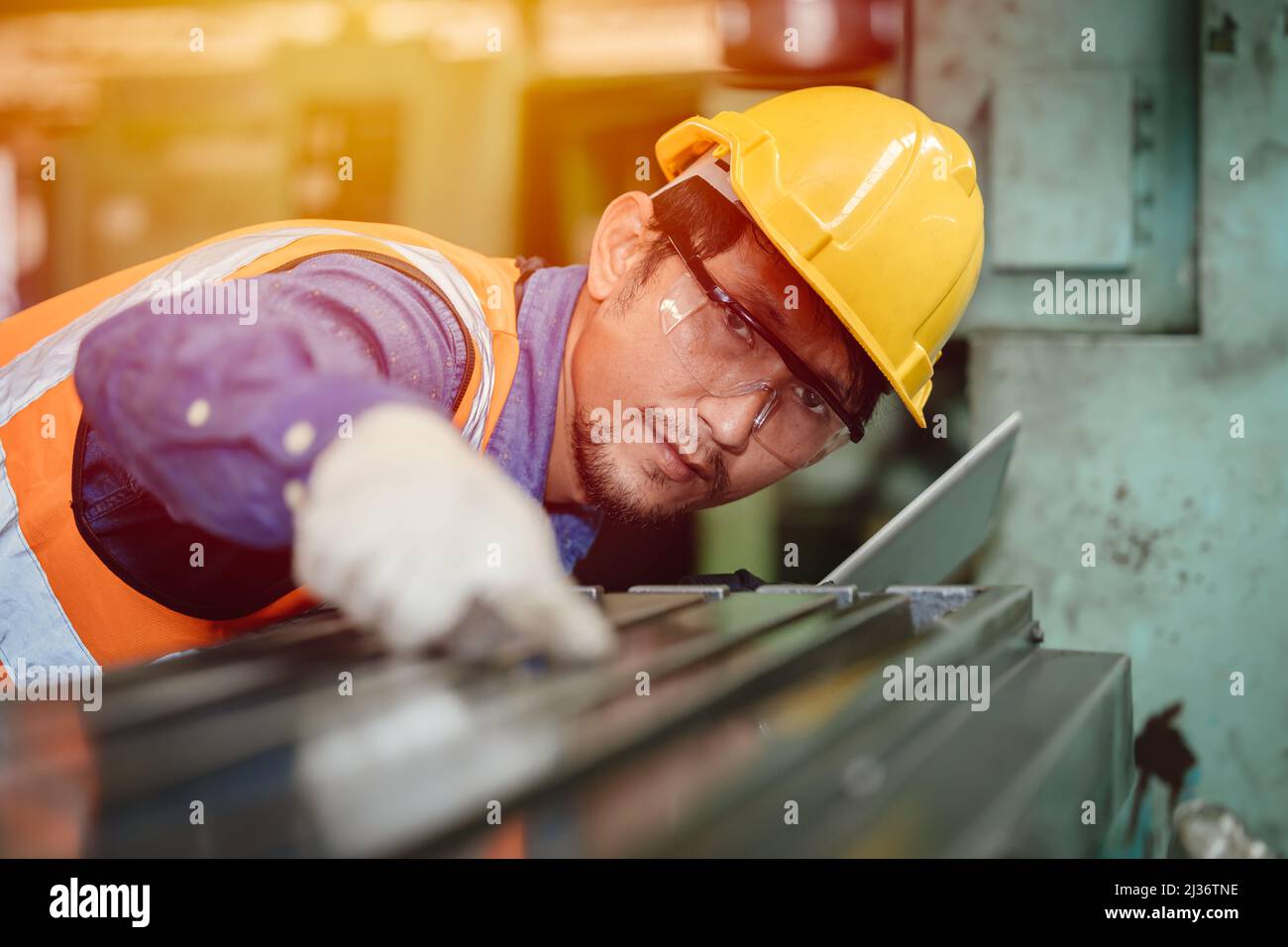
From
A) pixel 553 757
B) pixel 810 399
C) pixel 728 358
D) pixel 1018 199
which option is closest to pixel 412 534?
pixel 553 757

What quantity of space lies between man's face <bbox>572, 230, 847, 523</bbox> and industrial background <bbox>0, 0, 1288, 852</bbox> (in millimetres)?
857

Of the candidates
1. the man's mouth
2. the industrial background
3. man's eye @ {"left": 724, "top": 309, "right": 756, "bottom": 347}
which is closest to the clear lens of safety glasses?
man's eye @ {"left": 724, "top": 309, "right": 756, "bottom": 347}

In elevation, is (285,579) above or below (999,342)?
below

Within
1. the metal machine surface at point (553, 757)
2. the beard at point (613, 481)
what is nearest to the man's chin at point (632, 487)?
the beard at point (613, 481)

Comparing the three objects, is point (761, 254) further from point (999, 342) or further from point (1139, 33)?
point (1139, 33)

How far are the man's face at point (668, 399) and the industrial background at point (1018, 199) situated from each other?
0.86 m

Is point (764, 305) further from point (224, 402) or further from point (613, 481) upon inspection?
point (224, 402)

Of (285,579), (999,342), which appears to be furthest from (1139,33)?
(285,579)

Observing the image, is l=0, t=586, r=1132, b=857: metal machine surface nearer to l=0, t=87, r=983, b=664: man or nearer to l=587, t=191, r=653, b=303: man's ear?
l=0, t=87, r=983, b=664: man

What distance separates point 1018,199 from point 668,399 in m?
1.27

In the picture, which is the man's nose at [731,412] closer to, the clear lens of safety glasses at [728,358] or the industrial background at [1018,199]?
the clear lens of safety glasses at [728,358]

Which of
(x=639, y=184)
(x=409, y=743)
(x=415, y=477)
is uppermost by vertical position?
(x=639, y=184)
